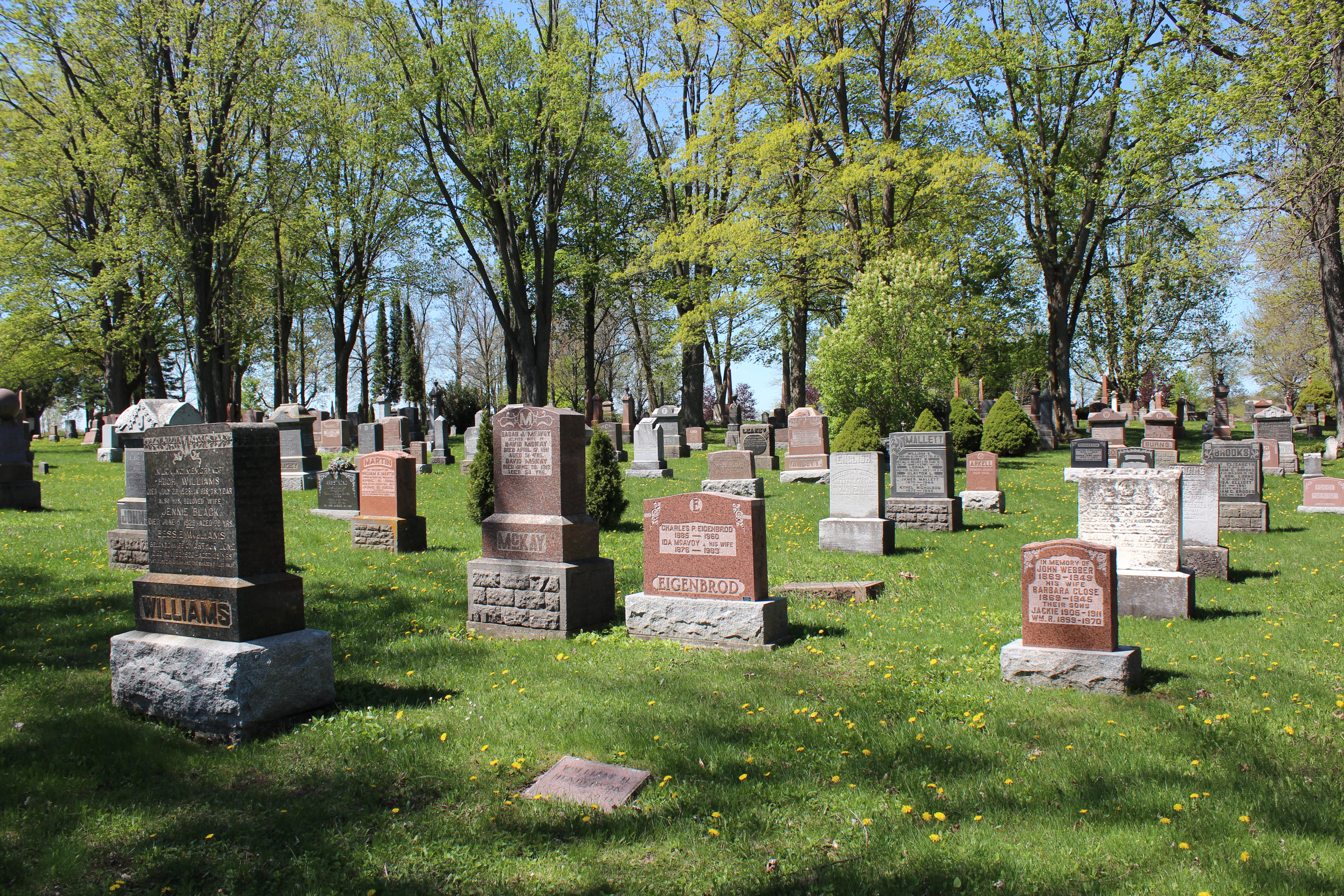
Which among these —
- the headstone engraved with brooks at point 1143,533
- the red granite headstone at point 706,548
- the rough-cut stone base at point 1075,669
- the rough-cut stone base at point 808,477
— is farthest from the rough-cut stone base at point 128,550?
the rough-cut stone base at point 808,477

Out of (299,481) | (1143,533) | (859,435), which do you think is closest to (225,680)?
(1143,533)

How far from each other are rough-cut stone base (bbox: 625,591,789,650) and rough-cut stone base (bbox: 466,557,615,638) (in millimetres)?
423

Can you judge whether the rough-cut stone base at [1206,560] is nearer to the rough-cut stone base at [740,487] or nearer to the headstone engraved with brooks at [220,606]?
the rough-cut stone base at [740,487]

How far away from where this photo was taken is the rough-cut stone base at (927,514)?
13555 millimetres

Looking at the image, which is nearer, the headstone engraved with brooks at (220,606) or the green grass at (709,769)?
the green grass at (709,769)

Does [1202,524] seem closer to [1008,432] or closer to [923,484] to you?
[923,484]

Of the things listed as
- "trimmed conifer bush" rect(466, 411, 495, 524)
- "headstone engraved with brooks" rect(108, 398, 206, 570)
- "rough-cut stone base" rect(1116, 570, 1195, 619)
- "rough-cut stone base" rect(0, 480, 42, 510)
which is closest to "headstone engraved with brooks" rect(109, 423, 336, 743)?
"headstone engraved with brooks" rect(108, 398, 206, 570)

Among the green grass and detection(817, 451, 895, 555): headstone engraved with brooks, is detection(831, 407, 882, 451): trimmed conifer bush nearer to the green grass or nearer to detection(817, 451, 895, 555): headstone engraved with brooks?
detection(817, 451, 895, 555): headstone engraved with brooks

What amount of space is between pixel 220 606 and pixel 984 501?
535 inches

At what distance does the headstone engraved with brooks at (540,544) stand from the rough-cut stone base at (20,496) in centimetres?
1042

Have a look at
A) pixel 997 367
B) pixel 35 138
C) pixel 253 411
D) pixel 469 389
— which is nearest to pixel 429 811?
pixel 253 411

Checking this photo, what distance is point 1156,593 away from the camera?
7789mm

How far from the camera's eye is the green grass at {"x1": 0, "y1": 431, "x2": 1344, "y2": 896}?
342 centimetres

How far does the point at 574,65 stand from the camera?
85.1 ft
